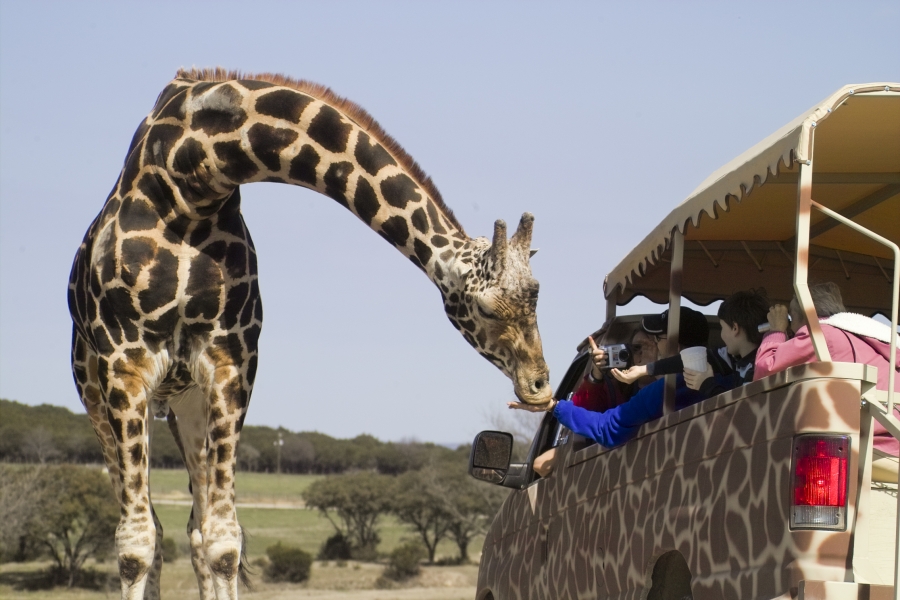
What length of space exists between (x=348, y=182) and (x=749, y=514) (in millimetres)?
2704

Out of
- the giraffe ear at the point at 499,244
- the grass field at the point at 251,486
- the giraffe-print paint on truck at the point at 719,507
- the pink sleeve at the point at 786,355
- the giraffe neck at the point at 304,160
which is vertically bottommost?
the grass field at the point at 251,486

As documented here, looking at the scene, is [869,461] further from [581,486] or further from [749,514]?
[581,486]

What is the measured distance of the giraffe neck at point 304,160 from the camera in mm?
5363

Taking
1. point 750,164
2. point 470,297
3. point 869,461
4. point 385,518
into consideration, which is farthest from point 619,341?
point 385,518

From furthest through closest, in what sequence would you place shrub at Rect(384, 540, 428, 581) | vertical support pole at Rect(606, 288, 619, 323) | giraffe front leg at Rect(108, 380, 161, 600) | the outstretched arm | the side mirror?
shrub at Rect(384, 540, 428, 581)
vertical support pole at Rect(606, 288, 619, 323)
the side mirror
giraffe front leg at Rect(108, 380, 161, 600)
the outstretched arm

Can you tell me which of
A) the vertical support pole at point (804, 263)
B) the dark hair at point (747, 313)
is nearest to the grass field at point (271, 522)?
the dark hair at point (747, 313)

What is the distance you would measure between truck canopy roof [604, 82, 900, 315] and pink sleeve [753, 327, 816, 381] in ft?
1.76

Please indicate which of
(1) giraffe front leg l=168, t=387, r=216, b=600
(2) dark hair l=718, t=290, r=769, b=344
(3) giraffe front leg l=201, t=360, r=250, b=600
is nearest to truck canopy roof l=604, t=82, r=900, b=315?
(2) dark hair l=718, t=290, r=769, b=344

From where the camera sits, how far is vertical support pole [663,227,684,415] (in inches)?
181

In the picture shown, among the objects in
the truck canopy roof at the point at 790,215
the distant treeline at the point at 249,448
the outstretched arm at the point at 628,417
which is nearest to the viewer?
the truck canopy roof at the point at 790,215

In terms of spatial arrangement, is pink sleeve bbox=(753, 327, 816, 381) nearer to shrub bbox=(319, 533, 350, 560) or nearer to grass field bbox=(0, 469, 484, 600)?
grass field bbox=(0, 469, 484, 600)

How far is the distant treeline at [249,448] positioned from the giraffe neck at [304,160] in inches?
1770

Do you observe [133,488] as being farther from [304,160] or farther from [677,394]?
[677,394]

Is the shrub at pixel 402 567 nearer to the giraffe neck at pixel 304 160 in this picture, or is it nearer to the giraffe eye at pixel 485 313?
the giraffe neck at pixel 304 160
